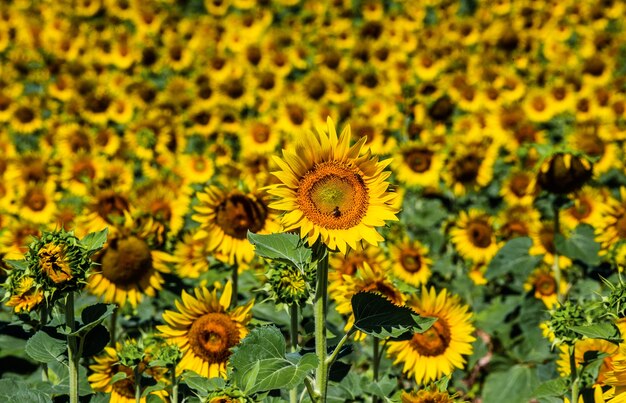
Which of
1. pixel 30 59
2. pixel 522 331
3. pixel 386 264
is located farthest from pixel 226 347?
pixel 30 59

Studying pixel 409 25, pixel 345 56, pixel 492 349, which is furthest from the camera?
pixel 409 25

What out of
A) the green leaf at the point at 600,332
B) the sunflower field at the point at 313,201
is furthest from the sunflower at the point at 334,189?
the green leaf at the point at 600,332

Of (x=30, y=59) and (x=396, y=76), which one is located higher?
(x=30, y=59)

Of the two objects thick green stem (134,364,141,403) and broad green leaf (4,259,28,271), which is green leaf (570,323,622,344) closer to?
thick green stem (134,364,141,403)

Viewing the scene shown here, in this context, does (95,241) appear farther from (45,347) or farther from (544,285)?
(544,285)

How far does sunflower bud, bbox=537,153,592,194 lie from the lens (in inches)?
141

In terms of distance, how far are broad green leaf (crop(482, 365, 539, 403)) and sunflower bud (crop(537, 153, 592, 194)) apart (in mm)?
962

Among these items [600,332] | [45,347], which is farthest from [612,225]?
[45,347]

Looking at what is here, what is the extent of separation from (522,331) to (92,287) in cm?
231

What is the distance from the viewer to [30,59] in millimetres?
8633

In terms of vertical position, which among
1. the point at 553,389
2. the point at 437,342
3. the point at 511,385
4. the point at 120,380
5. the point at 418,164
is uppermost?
the point at 418,164

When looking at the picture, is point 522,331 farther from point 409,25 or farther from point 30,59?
point 30,59

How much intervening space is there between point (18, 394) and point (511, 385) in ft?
8.18

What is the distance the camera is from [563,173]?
3.60 meters
